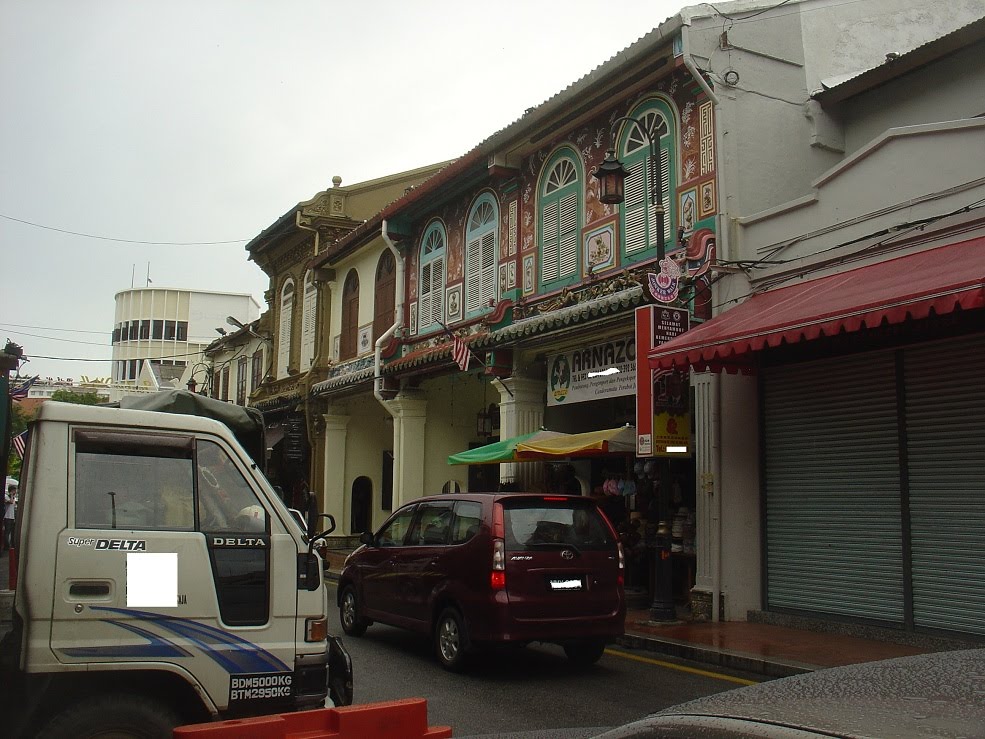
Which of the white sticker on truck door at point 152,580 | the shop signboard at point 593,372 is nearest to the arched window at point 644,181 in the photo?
the shop signboard at point 593,372

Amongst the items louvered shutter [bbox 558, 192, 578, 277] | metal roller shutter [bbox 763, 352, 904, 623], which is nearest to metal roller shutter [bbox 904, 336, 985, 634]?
metal roller shutter [bbox 763, 352, 904, 623]

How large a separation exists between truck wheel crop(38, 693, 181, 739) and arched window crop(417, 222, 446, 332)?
15.6 m

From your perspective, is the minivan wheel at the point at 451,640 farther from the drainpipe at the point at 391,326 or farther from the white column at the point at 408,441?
the drainpipe at the point at 391,326

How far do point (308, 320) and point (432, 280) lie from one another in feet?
26.8

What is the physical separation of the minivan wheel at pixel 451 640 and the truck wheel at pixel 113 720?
447 cm

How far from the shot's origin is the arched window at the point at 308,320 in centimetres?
2719

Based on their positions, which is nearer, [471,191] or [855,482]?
[855,482]

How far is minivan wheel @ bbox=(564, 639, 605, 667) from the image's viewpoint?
918cm

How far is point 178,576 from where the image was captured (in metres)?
4.72

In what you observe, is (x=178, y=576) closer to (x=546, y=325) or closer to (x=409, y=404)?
(x=546, y=325)

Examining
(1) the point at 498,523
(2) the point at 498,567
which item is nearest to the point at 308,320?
(1) the point at 498,523

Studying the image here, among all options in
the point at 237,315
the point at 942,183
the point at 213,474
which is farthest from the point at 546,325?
the point at 237,315

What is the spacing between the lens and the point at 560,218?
16.2 metres

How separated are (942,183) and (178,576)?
29.6 ft
